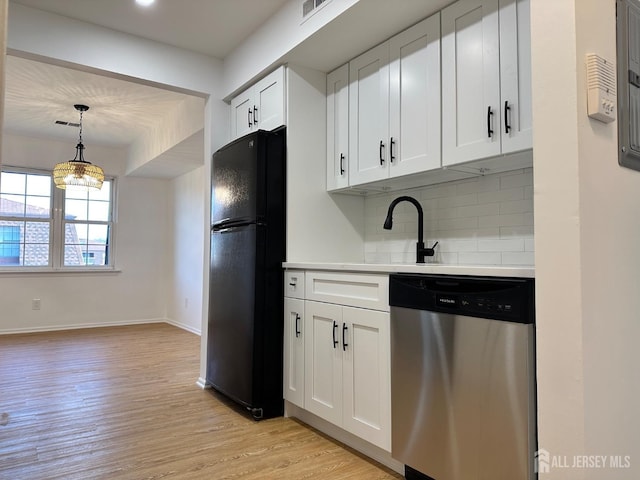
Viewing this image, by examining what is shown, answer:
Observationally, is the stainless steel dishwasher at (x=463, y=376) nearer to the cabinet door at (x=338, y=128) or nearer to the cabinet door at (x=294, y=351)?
the cabinet door at (x=294, y=351)

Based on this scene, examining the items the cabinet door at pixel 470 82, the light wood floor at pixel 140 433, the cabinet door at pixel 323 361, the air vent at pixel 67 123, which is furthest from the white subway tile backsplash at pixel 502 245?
the air vent at pixel 67 123

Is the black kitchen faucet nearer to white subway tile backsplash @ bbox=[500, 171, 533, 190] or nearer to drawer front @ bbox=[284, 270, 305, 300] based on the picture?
white subway tile backsplash @ bbox=[500, 171, 533, 190]

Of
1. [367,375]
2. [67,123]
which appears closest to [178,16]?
[367,375]

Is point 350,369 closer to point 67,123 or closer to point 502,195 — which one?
point 502,195

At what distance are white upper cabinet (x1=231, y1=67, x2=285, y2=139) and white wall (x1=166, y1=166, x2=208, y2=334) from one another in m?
2.51

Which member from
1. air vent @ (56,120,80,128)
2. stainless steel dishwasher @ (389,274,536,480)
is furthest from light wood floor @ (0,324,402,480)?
air vent @ (56,120,80,128)

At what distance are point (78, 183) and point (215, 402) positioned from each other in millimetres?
2946

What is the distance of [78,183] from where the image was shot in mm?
4566

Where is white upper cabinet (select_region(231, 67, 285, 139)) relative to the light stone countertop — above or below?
above

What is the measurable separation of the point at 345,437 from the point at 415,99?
1.78 m

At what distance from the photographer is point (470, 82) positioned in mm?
2029

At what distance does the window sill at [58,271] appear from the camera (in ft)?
18.4

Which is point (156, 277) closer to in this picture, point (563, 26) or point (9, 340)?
point (9, 340)

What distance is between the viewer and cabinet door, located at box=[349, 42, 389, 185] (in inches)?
97.4
